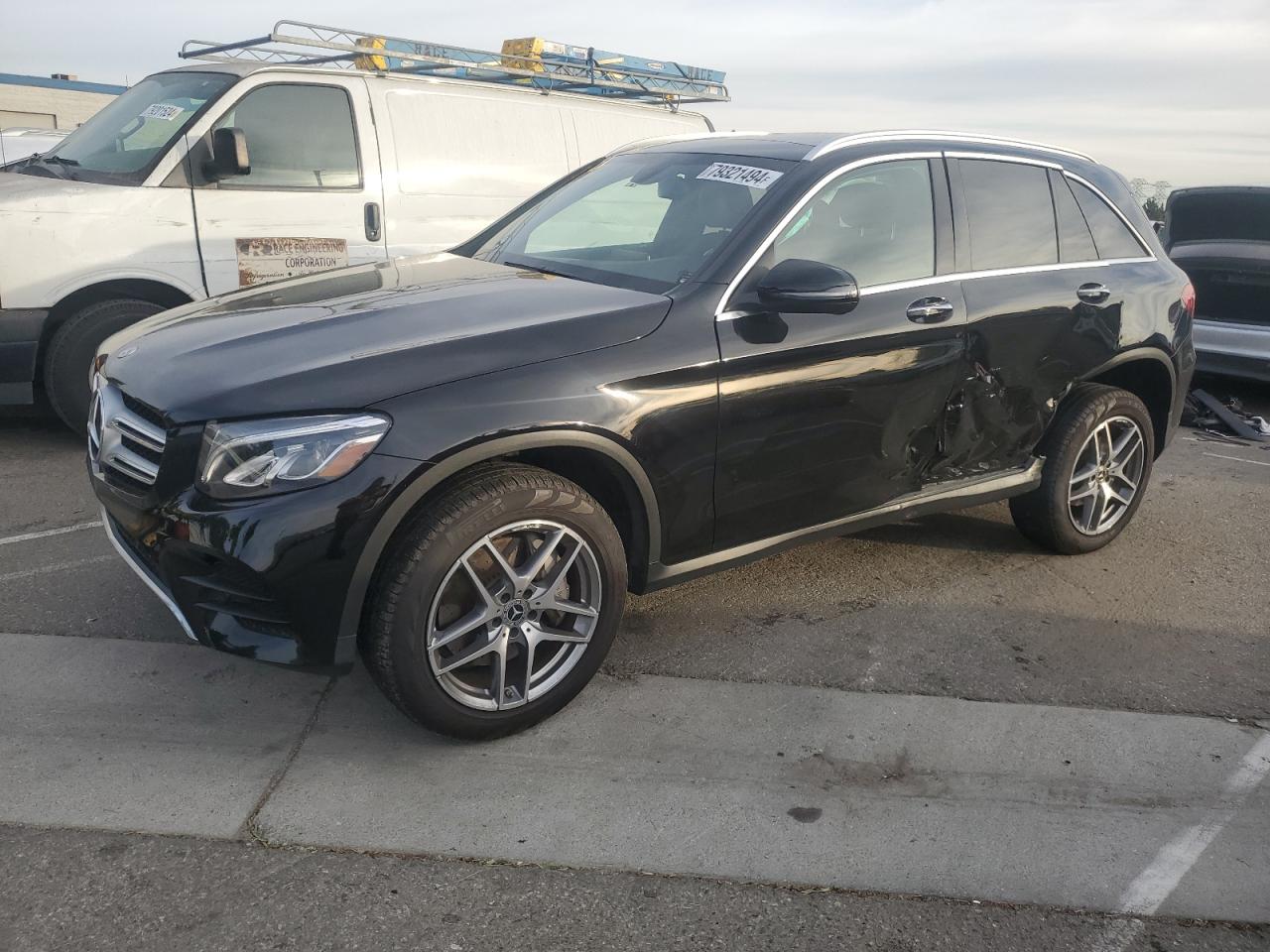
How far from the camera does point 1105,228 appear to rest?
474cm

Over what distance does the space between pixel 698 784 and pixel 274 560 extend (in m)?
1.32

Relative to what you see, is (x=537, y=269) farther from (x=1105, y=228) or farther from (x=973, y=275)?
(x=1105, y=228)

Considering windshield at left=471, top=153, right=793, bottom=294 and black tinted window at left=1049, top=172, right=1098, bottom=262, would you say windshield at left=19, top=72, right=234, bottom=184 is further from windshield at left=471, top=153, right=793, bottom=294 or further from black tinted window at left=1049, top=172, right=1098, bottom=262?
black tinted window at left=1049, top=172, right=1098, bottom=262

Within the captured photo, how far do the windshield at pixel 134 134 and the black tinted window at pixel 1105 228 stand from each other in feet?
15.2

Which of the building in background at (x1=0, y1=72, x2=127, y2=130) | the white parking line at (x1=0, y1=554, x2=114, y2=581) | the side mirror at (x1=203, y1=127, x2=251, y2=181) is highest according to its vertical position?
the building in background at (x1=0, y1=72, x2=127, y2=130)

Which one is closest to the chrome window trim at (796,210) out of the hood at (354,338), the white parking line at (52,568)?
the hood at (354,338)

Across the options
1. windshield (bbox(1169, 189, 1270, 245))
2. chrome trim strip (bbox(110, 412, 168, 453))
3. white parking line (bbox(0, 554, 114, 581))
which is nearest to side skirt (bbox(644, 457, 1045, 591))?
chrome trim strip (bbox(110, 412, 168, 453))

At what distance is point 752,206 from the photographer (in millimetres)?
3760

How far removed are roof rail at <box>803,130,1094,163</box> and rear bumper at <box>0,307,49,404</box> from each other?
4143mm

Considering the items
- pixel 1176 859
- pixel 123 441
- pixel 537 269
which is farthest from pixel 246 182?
pixel 1176 859

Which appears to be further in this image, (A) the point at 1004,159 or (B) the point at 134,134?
(B) the point at 134,134

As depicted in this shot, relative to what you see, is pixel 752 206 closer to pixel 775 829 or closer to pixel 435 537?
pixel 435 537

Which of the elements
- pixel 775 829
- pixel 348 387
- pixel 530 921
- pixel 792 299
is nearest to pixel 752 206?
pixel 792 299

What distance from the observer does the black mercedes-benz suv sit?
2.90 meters
